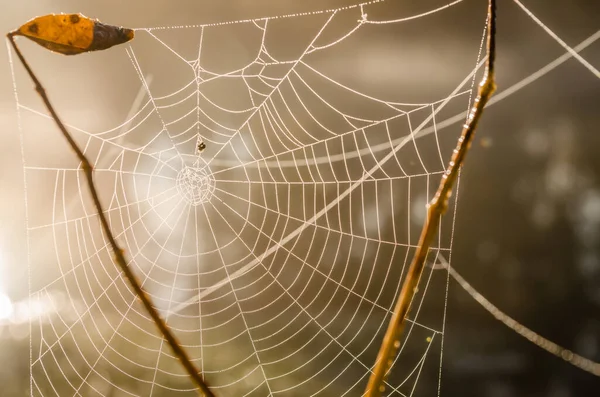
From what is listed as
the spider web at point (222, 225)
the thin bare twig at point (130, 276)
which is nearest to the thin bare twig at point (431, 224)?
the thin bare twig at point (130, 276)

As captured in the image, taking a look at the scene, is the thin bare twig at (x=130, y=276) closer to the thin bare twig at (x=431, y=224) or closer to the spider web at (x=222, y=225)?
the thin bare twig at (x=431, y=224)

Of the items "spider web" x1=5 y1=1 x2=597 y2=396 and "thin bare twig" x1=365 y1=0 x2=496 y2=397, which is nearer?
"thin bare twig" x1=365 y1=0 x2=496 y2=397

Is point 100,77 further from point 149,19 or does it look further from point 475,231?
point 475,231

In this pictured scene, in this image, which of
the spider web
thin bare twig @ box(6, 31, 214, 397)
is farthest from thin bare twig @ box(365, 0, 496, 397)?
the spider web

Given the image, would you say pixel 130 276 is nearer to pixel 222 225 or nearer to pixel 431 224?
pixel 431 224

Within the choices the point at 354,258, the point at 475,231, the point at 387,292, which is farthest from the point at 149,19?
the point at 475,231

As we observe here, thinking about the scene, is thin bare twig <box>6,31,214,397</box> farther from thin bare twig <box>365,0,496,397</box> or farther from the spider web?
the spider web

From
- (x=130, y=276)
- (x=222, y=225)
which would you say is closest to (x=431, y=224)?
(x=130, y=276)

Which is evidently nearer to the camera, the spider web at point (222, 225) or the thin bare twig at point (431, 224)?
the thin bare twig at point (431, 224)
